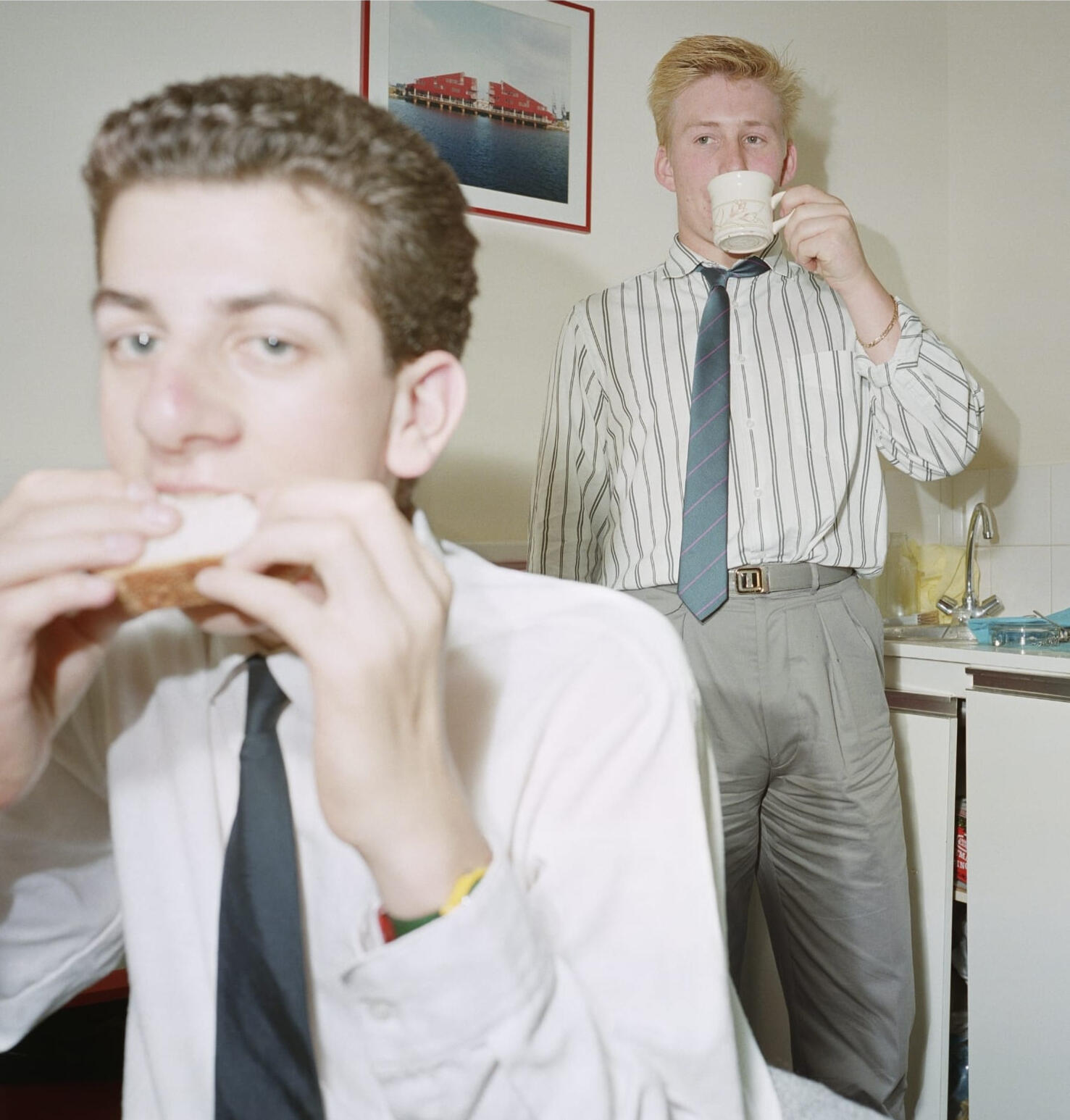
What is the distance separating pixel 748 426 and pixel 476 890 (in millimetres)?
1435

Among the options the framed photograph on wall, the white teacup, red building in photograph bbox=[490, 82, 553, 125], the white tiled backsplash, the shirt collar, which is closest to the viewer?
the white teacup

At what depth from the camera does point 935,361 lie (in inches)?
69.2

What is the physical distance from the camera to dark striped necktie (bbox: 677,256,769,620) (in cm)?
173

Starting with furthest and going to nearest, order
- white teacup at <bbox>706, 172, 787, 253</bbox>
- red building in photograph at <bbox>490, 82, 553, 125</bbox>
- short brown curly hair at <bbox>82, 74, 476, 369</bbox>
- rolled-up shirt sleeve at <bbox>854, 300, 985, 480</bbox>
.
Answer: red building in photograph at <bbox>490, 82, 553, 125</bbox>, rolled-up shirt sleeve at <bbox>854, 300, 985, 480</bbox>, white teacup at <bbox>706, 172, 787, 253</bbox>, short brown curly hair at <bbox>82, 74, 476, 369</bbox>

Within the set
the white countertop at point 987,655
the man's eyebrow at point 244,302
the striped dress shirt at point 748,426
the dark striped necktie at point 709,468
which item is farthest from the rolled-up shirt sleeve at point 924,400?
the man's eyebrow at point 244,302

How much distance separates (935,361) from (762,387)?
30 centimetres

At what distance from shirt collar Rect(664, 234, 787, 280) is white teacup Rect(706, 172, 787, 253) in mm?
177

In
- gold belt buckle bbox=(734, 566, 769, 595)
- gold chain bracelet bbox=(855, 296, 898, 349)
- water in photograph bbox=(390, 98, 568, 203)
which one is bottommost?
gold belt buckle bbox=(734, 566, 769, 595)

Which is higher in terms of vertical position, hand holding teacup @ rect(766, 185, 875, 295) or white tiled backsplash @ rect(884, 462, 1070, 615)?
hand holding teacup @ rect(766, 185, 875, 295)

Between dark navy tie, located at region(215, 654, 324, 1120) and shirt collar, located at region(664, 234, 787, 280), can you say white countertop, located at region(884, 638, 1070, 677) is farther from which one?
dark navy tie, located at region(215, 654, 324, 1120)

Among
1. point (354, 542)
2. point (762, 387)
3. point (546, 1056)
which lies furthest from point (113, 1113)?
point (762, 387)

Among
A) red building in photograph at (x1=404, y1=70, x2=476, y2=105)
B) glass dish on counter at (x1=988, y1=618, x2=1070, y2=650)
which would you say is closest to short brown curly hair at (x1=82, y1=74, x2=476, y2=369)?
red building in photograph at (x1=404, y1=70, x2=476, y2=105)

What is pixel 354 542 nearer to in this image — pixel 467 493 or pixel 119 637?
pixel 119 637

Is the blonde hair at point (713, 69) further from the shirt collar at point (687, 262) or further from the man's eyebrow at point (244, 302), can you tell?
the man's eyebrow at point (244, 302)
